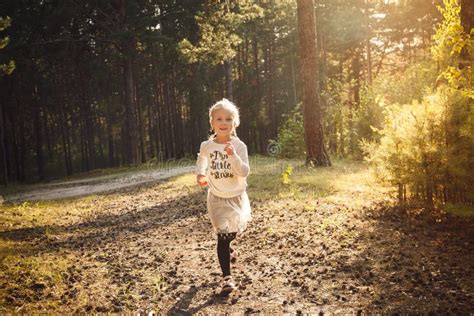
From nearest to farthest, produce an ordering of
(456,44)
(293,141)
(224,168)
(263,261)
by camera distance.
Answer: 1. (224,168)
2. (456,44)
3. (263,261)
4. (293,141)

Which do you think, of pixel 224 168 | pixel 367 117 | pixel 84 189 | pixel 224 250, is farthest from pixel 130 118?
pixel 224 250

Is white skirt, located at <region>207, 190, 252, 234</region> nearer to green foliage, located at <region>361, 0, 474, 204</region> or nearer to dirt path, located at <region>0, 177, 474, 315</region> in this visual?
dirt path, located at <region>0, 177, 474, 315</region>

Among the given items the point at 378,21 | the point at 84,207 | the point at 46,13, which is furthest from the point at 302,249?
the point at 378,21

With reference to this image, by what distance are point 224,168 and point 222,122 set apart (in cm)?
62

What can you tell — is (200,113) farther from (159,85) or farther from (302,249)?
(302,249)

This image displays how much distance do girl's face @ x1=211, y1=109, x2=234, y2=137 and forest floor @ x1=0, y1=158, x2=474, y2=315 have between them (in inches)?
82.2

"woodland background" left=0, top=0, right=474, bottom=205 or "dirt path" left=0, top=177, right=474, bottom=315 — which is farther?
"woodland background" left=0, top=0, right=474, bottom=205

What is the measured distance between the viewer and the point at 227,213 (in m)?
5.02

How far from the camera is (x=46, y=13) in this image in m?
29.3

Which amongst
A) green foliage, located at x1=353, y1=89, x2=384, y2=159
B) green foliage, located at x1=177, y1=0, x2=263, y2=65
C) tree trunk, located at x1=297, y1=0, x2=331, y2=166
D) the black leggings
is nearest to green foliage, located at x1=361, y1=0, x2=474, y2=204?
the black leggings

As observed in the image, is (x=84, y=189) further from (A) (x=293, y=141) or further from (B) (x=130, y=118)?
(B) (x=130, y=118)

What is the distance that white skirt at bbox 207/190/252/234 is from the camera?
498 cm

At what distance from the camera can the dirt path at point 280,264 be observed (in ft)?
14.6

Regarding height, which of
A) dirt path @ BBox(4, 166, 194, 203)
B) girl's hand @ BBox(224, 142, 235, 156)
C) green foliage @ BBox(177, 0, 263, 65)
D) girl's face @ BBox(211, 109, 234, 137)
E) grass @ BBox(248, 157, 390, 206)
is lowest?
dirt path @ BBox(4, 166, 194, 203)
